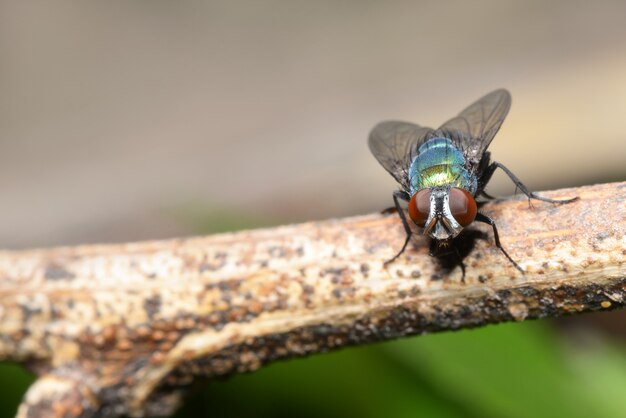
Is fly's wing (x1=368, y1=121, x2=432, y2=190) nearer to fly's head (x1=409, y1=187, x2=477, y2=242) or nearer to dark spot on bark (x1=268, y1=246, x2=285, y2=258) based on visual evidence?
fly's head (x1=409, y1=187, x2=477, y2=242)

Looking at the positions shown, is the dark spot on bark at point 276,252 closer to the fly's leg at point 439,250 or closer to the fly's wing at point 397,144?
the fly's leg at point 439,250

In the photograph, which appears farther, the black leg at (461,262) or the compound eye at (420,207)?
the compound eye at (420,207)

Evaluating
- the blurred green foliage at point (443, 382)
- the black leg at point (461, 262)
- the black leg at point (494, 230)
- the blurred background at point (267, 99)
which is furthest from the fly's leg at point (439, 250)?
the blurred background at point (267, 99)

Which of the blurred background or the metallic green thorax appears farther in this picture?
the blurred background

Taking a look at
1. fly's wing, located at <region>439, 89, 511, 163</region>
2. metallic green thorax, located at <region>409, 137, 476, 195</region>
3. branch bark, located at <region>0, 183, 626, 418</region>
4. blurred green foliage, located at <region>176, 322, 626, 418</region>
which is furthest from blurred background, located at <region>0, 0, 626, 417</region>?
branch bark, located at <region>0, 183, 626, 418</region>

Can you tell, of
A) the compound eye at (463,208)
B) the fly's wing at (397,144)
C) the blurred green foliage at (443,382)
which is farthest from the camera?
the fly's wing at (397,144)

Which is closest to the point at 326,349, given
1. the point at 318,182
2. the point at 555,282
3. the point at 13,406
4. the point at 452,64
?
the point at 555,282
